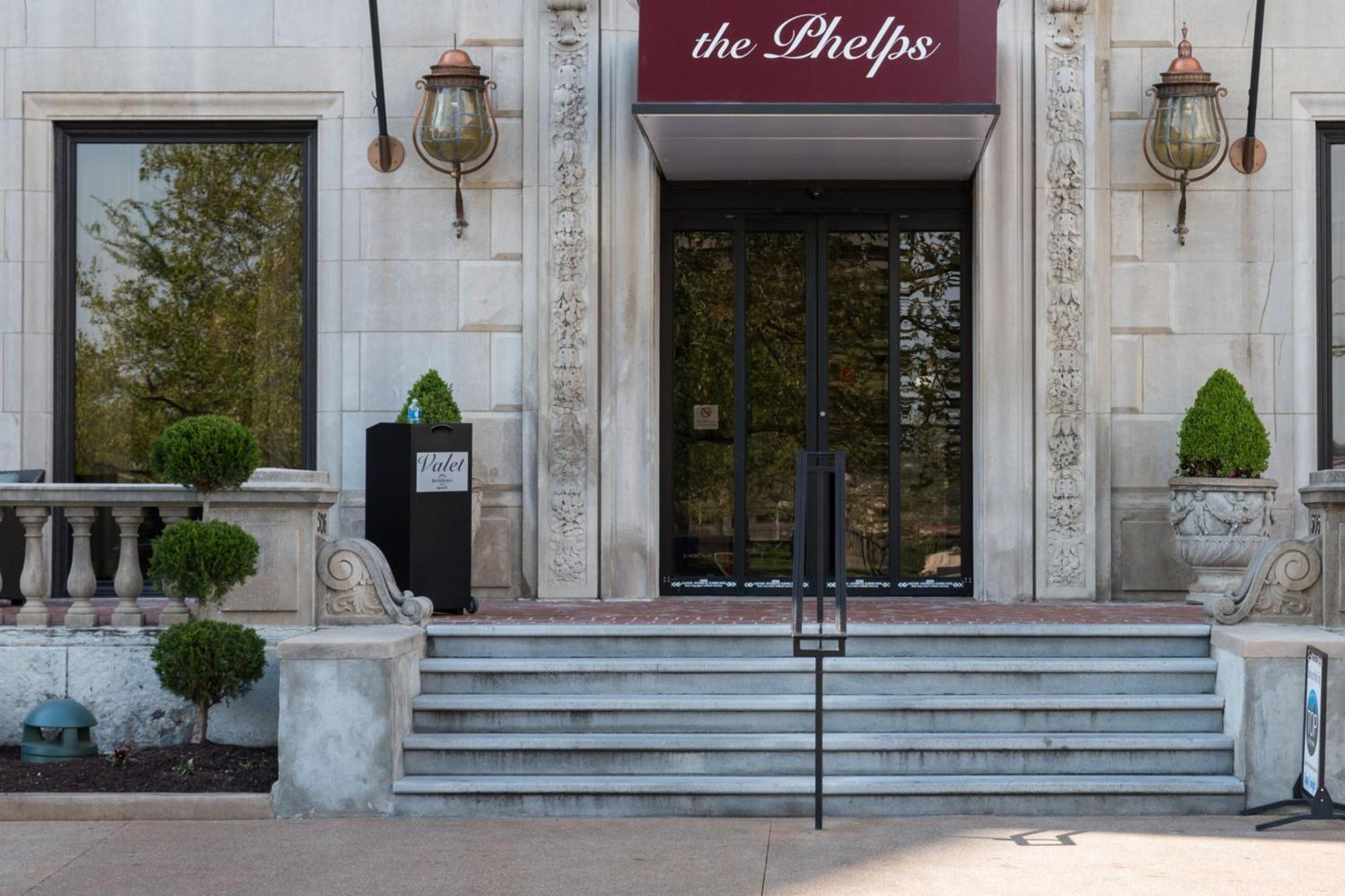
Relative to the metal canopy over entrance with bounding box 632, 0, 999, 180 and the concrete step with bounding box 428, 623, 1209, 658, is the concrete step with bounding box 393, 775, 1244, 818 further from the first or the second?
the metal canopy over entrance with bounding box 632, 0, 999, 180

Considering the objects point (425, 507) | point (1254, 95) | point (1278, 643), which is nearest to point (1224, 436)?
point (1254, 95)

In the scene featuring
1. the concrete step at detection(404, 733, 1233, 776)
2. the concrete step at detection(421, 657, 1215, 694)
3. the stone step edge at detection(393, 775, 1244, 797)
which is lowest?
the stone step edge at detection(393, 775, 1244, 797)

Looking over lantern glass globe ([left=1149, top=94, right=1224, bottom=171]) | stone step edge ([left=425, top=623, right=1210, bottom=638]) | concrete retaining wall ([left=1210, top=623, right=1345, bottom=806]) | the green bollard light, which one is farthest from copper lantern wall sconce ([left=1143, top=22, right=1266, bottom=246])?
the green bollard light

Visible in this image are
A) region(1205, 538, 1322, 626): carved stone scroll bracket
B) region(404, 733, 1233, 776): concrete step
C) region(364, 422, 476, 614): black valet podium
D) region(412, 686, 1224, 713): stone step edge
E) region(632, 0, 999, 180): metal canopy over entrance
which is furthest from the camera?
region(632, 0, 999, 180): metal canopy over entrance

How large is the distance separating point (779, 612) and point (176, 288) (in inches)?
220

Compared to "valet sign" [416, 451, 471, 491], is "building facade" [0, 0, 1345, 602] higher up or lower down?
Answer: higher up

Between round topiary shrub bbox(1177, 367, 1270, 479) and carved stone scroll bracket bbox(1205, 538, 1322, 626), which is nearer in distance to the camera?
carved stone scroll bracket bbox(1205, 538, 1322, 626)

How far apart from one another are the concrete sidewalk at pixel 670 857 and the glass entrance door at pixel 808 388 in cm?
465

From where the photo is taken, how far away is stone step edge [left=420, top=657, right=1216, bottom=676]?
29.3 feet

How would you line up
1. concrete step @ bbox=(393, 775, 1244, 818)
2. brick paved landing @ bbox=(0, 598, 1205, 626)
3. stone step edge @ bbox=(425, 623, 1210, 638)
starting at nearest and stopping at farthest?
concrete step @ bbox=(393, 775, 1244, 818) < stone step edge @ bbox=(425, 623, 1210, 638) < brick paved landing @ bbox=(0, 598, 1205, 626)

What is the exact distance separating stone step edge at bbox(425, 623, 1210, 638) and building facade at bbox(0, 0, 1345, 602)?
262 centimetres

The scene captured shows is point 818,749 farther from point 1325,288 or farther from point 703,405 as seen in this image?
point 1325,288

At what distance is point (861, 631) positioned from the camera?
9.26m

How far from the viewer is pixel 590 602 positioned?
11.8 m
